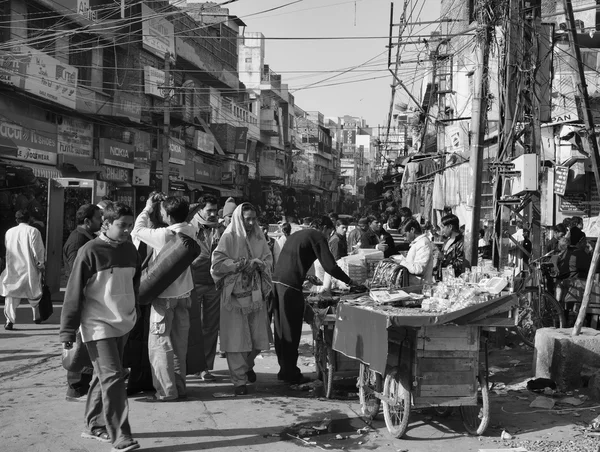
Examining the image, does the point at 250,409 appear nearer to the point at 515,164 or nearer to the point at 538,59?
the point at 515,164

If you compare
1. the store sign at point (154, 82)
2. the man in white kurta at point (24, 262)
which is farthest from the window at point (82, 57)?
the man in white kurta at point (24, 262)

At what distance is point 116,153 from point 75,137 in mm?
2620

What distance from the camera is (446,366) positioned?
5148 millimetres

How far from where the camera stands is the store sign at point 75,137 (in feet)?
74.4

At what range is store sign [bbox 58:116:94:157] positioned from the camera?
2269 cm

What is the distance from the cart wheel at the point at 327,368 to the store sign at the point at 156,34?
23.0 metres

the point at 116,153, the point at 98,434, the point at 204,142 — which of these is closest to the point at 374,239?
the point at 98,434

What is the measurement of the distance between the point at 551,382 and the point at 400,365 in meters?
2.20

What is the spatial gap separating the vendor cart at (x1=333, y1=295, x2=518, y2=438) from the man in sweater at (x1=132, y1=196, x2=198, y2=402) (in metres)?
1.76

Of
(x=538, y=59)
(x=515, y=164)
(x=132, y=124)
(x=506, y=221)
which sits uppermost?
(x=132, y=124)

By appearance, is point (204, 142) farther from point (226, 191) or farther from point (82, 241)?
point (82, 241)

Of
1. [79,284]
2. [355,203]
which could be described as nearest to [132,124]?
[79,284]

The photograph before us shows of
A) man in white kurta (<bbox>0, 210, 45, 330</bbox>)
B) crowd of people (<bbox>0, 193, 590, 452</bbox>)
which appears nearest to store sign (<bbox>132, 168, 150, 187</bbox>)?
man in white kurta (<bbox>0, 210, 45, 330</bbox>)

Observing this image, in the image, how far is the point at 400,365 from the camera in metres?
5.29
